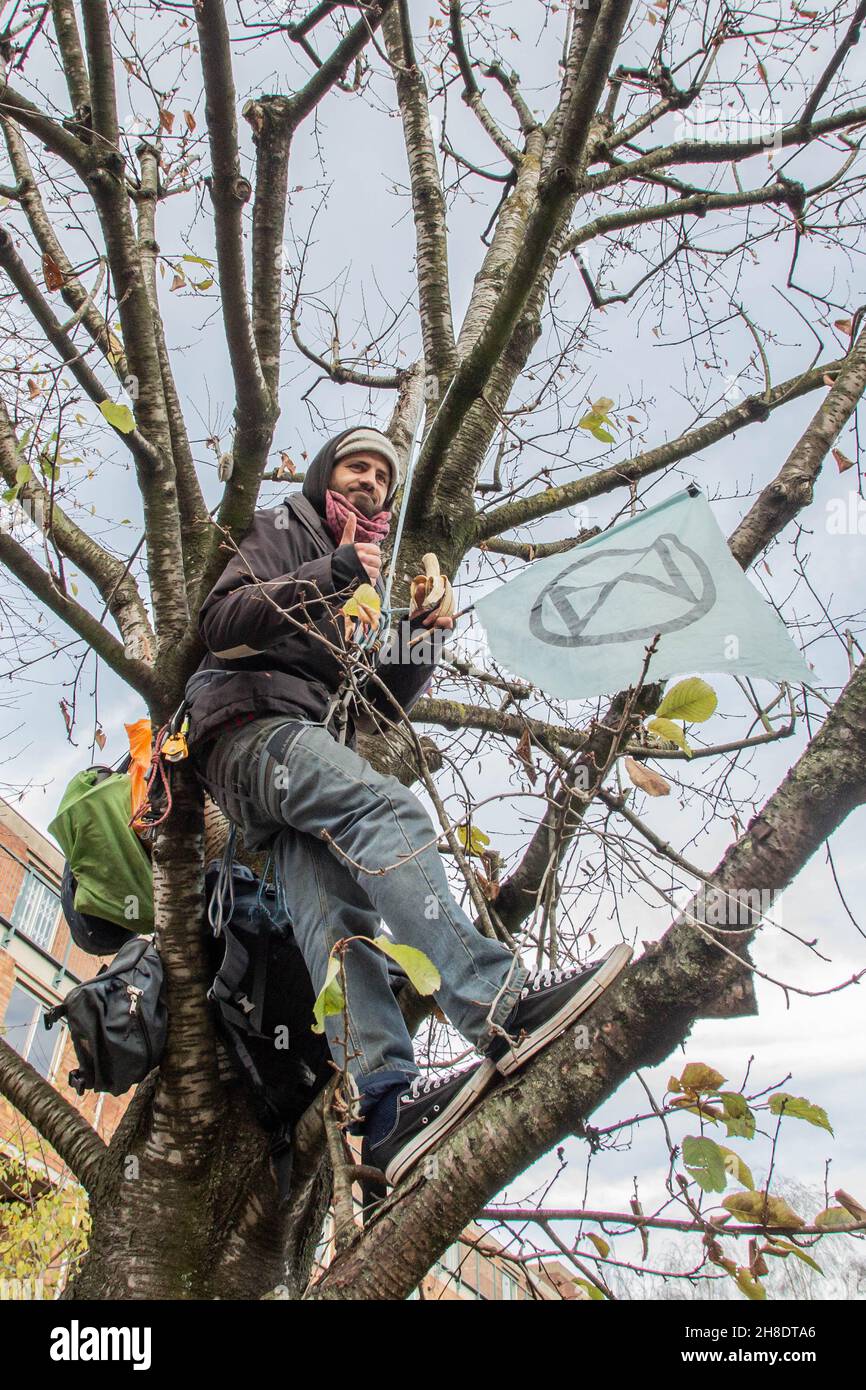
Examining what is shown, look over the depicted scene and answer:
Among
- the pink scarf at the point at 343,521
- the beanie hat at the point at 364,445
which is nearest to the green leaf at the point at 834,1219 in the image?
the pink scarf at the point at 343,521

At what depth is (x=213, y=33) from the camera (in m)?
2.42

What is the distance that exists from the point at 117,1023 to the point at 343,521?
1.47 meters

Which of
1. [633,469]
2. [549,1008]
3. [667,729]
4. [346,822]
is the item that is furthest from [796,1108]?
[633,469]

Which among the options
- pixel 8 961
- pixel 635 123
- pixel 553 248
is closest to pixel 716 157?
pixel 635 123

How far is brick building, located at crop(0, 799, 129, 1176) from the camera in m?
15.4

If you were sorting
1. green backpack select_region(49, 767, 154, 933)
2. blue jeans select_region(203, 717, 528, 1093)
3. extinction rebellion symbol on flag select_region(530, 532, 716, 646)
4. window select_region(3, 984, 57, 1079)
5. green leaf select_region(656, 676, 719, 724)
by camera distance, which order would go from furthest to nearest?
window select_region(3, 984, 57, 1079) → green backpack select_region(49, 767, 154, 933) → extinction rebellion symbol on flag select_region(530, 532, 716, 646) → blue jeans select_region(203, 717, 528, 1093) → green leaf select_region(656, 676, 719, 724)

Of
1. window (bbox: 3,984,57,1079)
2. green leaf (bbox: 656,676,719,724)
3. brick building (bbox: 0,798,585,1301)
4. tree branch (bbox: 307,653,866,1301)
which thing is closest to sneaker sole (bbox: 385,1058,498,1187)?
tree branch (bbox: 307,653,866,1301)

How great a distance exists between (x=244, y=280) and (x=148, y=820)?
145 cm

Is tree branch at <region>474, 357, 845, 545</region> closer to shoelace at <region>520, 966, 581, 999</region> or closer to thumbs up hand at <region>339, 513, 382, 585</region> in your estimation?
thumbs up hand at <region>339, 513, 382, 585</region>

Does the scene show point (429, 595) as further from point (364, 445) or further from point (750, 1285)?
point (750, 1285)

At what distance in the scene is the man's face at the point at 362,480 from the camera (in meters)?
2.97

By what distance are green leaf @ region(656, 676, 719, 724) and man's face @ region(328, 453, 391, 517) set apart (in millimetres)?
1411

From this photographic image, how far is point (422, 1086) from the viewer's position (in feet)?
6.86
